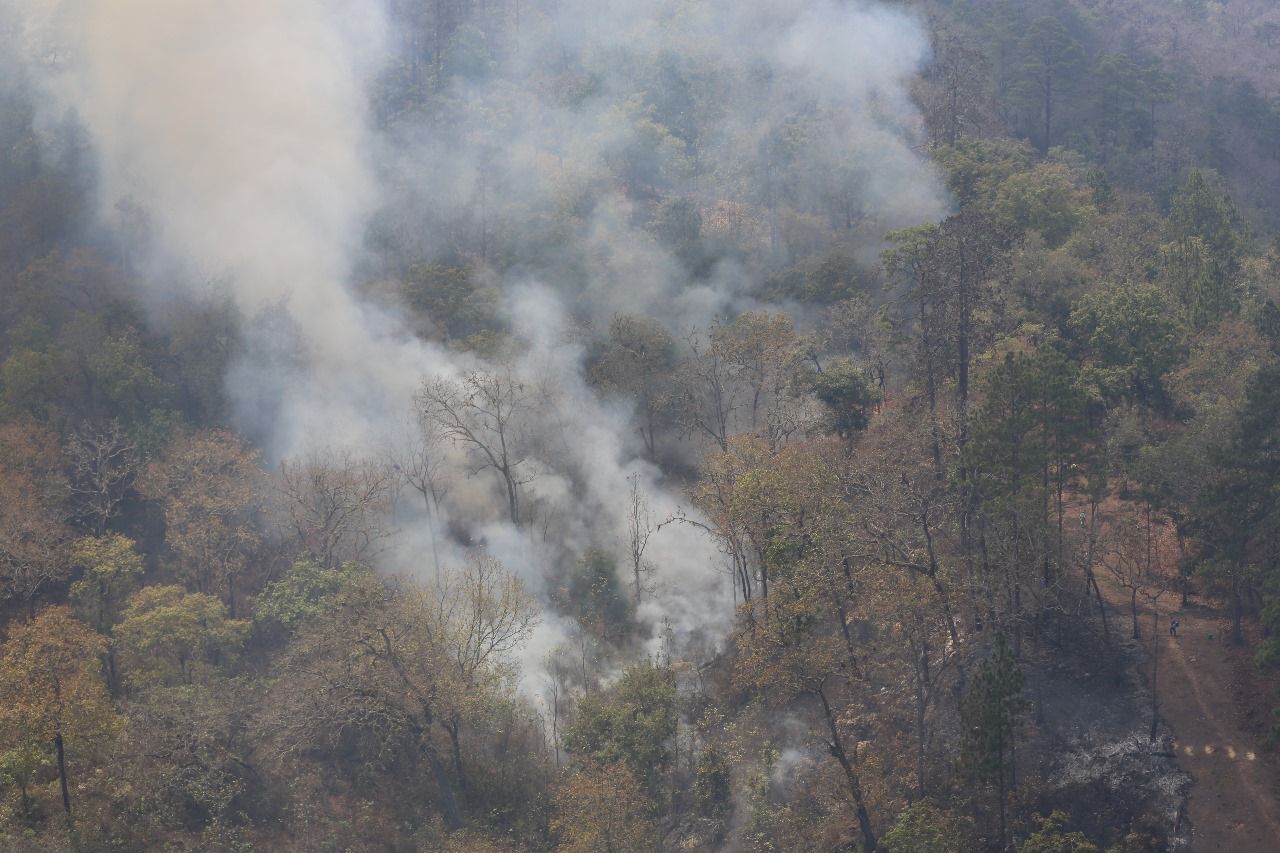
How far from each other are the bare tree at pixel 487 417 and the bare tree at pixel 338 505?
3117 millimetres

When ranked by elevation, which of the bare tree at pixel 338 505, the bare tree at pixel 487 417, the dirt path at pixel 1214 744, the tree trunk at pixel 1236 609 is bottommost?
the dirt path at pixel 1214 744

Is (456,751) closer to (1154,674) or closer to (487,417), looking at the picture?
(487,417)

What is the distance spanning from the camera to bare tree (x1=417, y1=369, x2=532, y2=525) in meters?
47.2

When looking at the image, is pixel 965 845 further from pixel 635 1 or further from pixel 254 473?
pixel 635 1

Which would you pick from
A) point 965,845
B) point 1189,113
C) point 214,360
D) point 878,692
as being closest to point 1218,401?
point 878,692

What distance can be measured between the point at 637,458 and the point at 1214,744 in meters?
25.1

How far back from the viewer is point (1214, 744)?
3102 centimetres

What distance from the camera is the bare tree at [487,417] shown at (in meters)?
47.2

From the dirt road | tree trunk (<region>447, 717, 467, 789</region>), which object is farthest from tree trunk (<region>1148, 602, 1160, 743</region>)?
tree trunk (<region>447, 717, 467, 789</region>)

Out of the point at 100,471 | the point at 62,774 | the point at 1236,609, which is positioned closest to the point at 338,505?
the point at 100,471

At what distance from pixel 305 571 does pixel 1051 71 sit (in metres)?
58.2

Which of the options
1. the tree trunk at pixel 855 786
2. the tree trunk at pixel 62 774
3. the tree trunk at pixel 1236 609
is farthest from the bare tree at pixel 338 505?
the tree trunk at pixel 1236 609

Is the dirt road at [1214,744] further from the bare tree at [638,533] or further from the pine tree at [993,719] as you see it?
the bare tree at [638,533]

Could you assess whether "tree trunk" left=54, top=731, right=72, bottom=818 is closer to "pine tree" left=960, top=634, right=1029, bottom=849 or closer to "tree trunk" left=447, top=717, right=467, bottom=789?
"tree trunk" left=447, top=717, right=467, bottom=789
